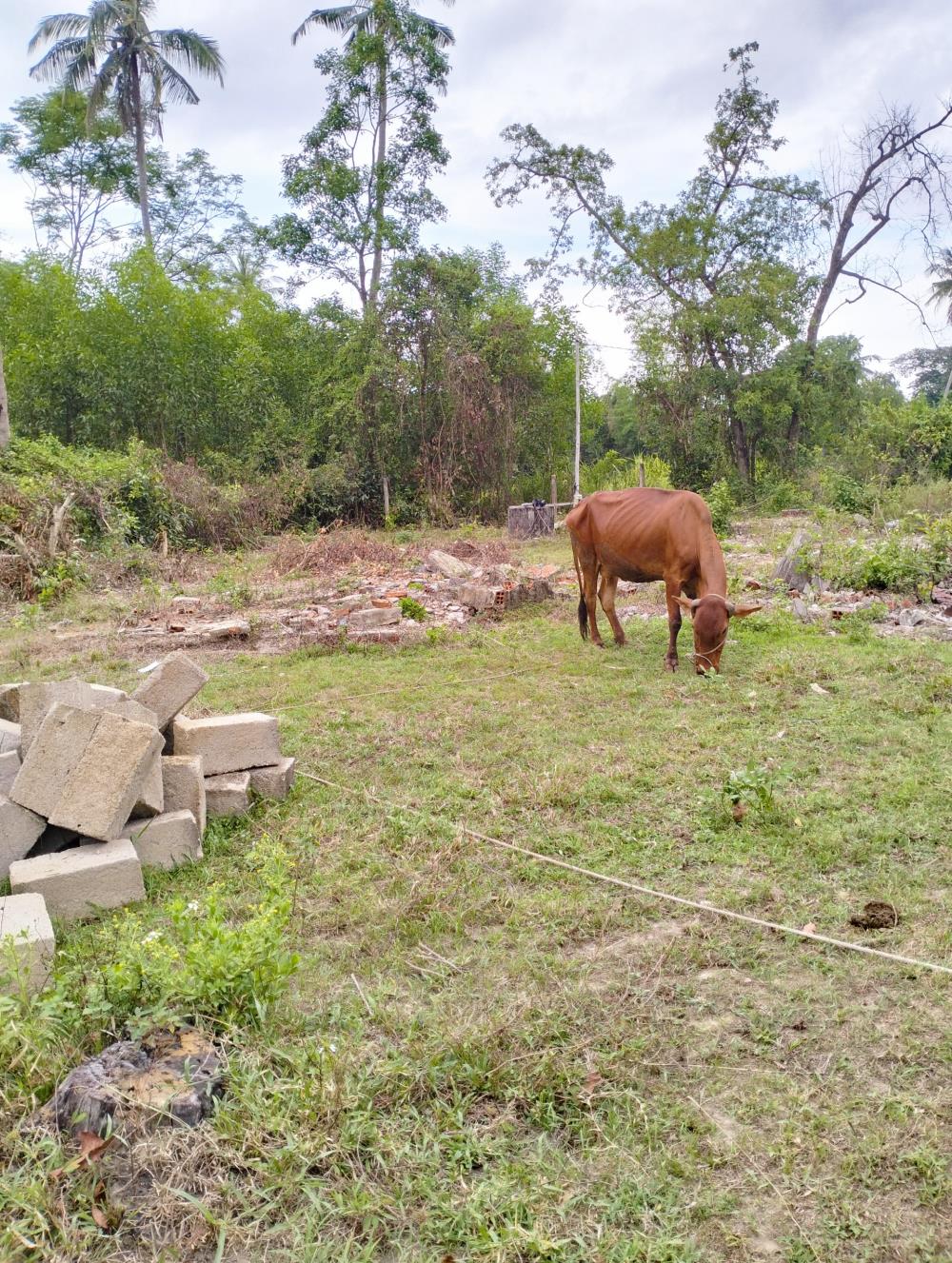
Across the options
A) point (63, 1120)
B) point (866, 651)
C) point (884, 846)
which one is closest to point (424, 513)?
point (866, 651)

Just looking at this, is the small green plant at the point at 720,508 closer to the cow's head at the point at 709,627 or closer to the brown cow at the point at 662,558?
the brown cow at the point at 662,558

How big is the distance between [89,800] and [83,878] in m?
0.34

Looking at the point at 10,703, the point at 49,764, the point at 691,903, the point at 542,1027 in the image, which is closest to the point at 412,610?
the point at 10,703

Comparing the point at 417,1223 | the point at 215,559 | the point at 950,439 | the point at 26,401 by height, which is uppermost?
the point at 26,401

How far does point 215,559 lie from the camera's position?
16.0 metres

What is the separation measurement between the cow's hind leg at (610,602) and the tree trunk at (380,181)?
766 inches

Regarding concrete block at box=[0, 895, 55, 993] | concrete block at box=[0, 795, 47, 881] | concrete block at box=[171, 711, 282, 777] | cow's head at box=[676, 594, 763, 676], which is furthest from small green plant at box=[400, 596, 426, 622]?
concrete block at box=[0, 895, 55, 993]

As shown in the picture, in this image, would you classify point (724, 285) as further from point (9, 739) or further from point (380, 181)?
point (9, 739)

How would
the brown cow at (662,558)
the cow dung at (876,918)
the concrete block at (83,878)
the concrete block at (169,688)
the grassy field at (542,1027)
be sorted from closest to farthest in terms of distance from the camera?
the grassy field at (542,1027), the cow dung at (876,918), the concrete block at (83,878), the concrete block at (169,688), the brown cow at (662,558)

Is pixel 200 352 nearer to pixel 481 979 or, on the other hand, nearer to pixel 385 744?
pixel 385 744

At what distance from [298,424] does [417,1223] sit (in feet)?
78.2

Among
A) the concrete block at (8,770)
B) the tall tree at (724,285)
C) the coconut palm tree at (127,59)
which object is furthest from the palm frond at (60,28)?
the concrete block at (8,770)

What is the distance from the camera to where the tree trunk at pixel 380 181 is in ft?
84.9

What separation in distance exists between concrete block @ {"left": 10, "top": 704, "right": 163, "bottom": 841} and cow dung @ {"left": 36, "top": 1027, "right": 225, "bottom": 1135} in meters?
1.48
